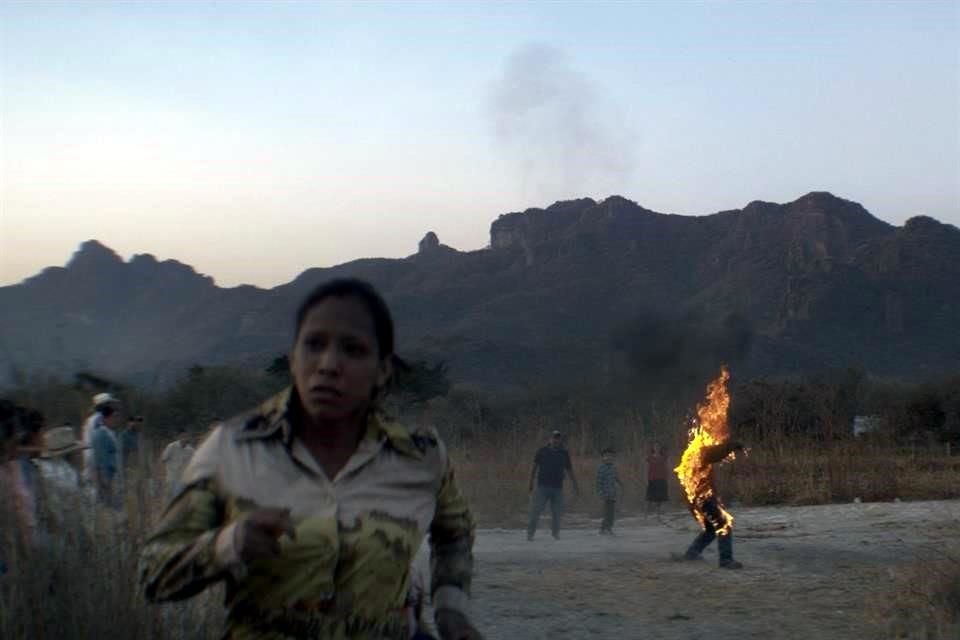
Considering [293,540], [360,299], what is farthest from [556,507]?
[293,540]

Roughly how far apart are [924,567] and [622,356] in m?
20.4

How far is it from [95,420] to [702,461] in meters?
8.83

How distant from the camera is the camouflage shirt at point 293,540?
97.6 inches

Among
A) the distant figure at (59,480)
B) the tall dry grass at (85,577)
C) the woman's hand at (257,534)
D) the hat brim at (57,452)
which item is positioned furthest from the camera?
the hat brim at (57,452)

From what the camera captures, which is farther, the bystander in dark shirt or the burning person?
the bystander in dark shirt

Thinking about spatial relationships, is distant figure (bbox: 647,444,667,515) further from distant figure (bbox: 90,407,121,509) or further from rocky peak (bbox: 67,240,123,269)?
distant figure (bbox: 90,407,121,509)

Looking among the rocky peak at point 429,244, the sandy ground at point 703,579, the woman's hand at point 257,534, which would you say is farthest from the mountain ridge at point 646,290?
the woman's hand at point 257,534

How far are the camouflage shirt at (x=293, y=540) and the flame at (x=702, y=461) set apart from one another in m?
12.4

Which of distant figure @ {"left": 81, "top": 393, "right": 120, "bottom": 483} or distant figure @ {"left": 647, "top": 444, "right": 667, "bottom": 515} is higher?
distant figure @ {"left": 81, "top": 393, "right": 120, "bottom": 483}

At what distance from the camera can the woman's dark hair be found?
2762mm

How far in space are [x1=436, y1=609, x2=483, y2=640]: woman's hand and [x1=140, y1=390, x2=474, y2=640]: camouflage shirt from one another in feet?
0.60

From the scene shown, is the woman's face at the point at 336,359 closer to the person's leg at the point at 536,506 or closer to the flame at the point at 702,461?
the flame at the point at 702,461

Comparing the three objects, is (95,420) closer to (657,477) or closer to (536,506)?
(536,506)

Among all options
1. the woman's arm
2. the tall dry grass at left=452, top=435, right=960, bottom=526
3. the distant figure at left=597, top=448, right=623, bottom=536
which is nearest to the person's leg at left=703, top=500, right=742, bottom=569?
the distant figure at left=597, top=448, right=623, bottom=536
